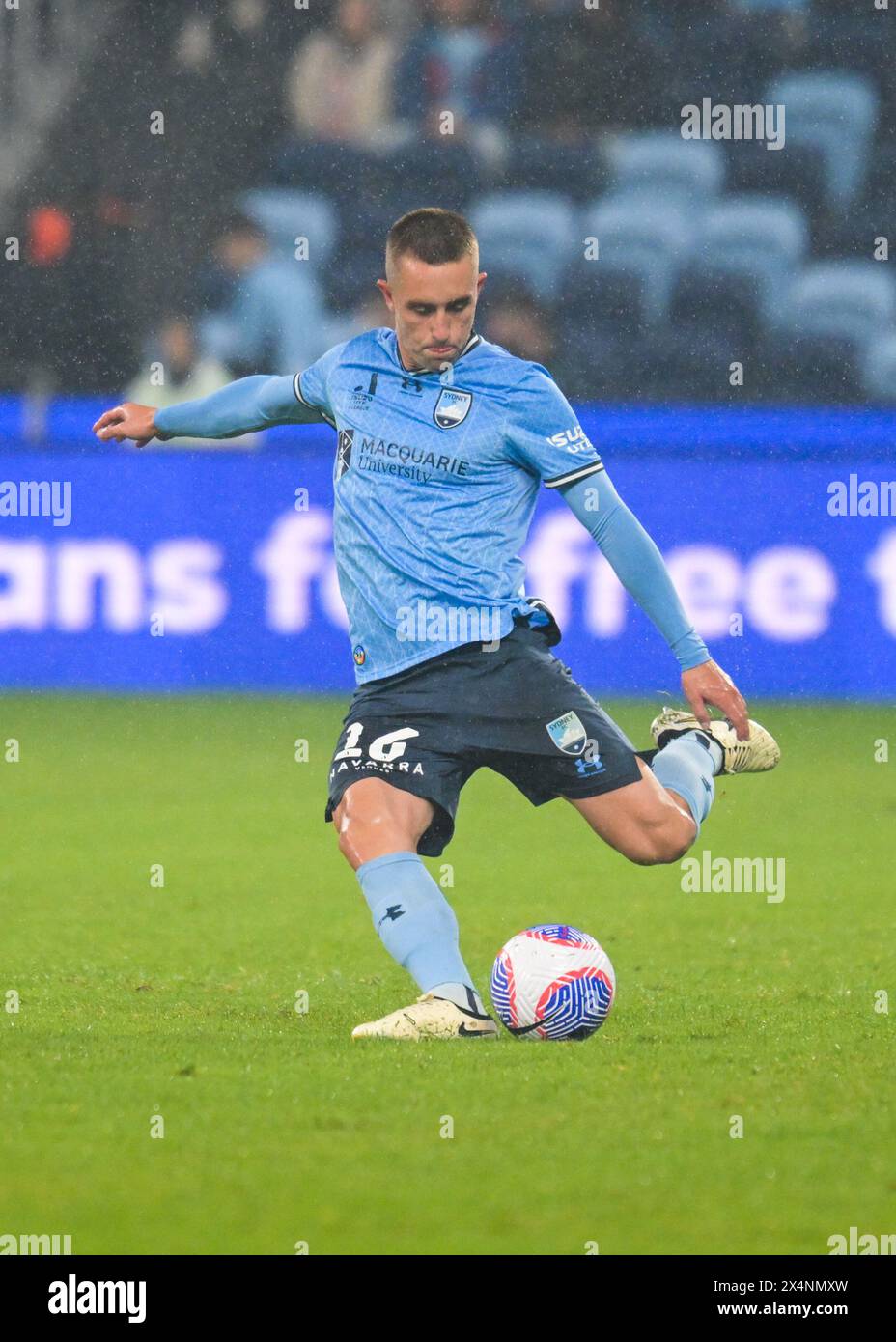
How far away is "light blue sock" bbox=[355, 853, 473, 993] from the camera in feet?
15.2

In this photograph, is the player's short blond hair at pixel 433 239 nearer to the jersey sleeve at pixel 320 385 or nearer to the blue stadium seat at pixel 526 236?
the jersey sleeve at pixel 320 385

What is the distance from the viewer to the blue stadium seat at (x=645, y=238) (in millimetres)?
13500

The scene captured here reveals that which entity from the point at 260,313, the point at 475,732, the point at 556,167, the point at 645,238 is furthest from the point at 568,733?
the point at 556,167

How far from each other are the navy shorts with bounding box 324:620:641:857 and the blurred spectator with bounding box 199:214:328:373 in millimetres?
7835

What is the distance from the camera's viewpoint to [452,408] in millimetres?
4930

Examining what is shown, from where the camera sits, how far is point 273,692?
1100cm

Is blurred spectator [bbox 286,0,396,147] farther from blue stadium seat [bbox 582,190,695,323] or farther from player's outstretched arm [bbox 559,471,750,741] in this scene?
player's outstretched arm [bbox 559,471,750,741]

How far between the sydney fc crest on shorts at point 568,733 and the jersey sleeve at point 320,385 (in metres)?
0.90

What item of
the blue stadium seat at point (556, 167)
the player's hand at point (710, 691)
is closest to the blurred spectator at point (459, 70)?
the blue stadium seat at point (556, 167)

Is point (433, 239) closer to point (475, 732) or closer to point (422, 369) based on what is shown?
point (422, 369)

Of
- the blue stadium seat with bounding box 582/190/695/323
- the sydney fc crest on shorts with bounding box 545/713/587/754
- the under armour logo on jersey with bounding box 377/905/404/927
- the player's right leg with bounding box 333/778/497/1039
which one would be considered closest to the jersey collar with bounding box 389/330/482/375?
the sydney fc crest on shorts with bounding box 545/713/587/754
